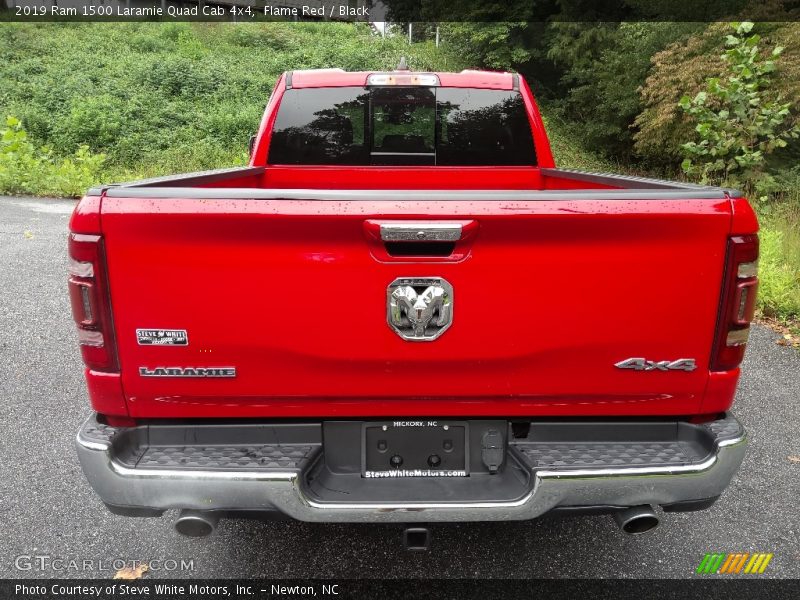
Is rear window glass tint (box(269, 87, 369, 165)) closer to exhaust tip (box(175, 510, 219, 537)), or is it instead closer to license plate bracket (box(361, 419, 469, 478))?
license plate bracket (box(361, 419, 469, 478))

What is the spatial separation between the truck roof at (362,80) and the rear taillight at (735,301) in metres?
2.51

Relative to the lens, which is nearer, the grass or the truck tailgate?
the truck tailgate

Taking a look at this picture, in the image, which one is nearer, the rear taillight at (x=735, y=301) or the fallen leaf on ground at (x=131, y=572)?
the rear taillight at (x=735, y=301)

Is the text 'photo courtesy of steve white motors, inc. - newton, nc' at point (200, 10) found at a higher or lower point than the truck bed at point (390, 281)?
higher

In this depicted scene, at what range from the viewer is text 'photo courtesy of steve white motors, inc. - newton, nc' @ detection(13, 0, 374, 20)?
110 feet

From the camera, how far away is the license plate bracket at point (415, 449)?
2.19 meters

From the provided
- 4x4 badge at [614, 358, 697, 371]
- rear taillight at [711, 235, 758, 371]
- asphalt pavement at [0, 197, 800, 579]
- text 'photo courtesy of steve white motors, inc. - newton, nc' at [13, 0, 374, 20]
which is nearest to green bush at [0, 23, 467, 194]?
text 'photo courtesy of steve white motors, inc. - newton, nc' at [13, 0, 374, 20]

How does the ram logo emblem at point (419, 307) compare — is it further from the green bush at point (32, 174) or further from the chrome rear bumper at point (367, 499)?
the green bush at point (32, 174)

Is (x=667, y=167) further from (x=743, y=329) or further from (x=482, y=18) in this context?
(x=743, y=329)

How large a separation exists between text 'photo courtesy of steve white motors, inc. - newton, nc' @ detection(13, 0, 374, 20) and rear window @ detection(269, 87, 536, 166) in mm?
35926

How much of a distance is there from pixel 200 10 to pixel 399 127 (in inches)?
1639

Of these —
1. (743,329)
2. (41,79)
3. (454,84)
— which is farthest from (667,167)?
(41,79)

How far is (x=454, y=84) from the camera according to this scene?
407cm

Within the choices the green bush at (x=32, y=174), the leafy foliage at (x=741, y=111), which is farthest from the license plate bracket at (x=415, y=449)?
the green bush at (x=32, y=174)
